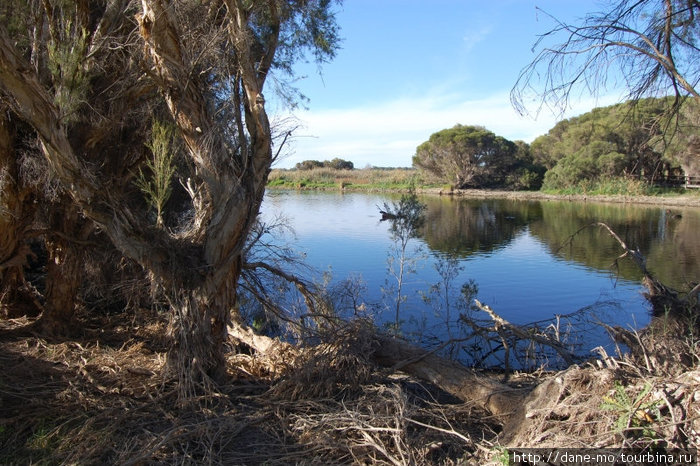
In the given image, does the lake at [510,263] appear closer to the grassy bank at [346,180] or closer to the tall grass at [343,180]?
the grassy bank at [346,180]

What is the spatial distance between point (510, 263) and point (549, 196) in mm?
27977

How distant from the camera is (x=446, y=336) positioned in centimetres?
945

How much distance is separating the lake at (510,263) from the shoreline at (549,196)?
8.60 feet

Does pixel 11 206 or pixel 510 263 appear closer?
→ pixel 11 206

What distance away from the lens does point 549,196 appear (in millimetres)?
41812

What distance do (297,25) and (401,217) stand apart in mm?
5592

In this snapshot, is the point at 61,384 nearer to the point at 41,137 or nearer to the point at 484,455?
the point at 41,137

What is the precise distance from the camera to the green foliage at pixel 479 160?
49531 millimetres

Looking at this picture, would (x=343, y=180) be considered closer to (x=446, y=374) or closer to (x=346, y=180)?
(x=346, y=180)

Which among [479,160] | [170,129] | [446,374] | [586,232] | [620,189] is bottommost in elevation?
[586,232]

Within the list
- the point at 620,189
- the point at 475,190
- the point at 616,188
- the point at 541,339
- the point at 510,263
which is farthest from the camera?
the point at 475,190

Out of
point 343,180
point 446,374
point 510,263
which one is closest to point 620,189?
point 510,263

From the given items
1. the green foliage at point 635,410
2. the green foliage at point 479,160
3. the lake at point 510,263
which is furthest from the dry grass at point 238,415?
the green foliage at point 479,160

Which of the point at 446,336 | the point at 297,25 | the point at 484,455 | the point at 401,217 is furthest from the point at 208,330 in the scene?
the point at 401,217
